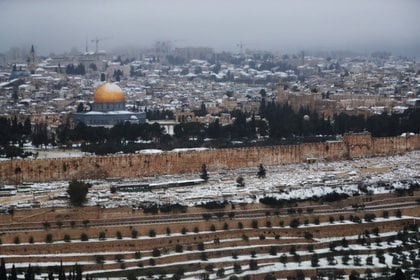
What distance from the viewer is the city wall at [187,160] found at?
78.5ft

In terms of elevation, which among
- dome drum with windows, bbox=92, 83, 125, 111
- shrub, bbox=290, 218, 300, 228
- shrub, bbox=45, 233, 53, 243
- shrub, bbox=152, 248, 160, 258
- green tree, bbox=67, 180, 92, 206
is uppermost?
dome drum with windows, bbox=92, 83, 125, 111

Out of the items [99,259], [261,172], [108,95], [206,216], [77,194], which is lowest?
[99,259]

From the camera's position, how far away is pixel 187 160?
995 inches

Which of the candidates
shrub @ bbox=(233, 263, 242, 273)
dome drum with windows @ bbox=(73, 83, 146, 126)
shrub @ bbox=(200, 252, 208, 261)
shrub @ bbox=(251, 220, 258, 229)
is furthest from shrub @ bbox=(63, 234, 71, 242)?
dome drum with windows @ bbox=(73, 83, 146, 126)

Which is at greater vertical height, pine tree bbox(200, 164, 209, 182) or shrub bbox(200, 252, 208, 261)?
pine tree bbox(200, 164, 209, 182)

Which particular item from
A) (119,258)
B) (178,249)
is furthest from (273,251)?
(119,258)

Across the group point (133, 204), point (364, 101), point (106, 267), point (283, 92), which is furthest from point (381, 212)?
point (283, 92)

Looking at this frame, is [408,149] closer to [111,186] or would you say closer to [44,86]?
[111,186]

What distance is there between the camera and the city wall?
78.5ft

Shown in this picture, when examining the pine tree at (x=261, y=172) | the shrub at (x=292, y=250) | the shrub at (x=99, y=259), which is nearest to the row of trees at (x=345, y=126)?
the pine tree at (x=261, y=172)

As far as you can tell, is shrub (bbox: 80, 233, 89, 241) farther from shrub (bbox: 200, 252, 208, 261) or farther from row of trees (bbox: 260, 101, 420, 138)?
row of trees (bbox: 260, 101, 420, 138)

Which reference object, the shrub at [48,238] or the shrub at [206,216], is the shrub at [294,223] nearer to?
the shrub at [206,216]

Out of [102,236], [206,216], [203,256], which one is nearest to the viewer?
[203,256]

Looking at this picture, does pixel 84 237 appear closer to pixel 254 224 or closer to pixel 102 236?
pixel 102 236
